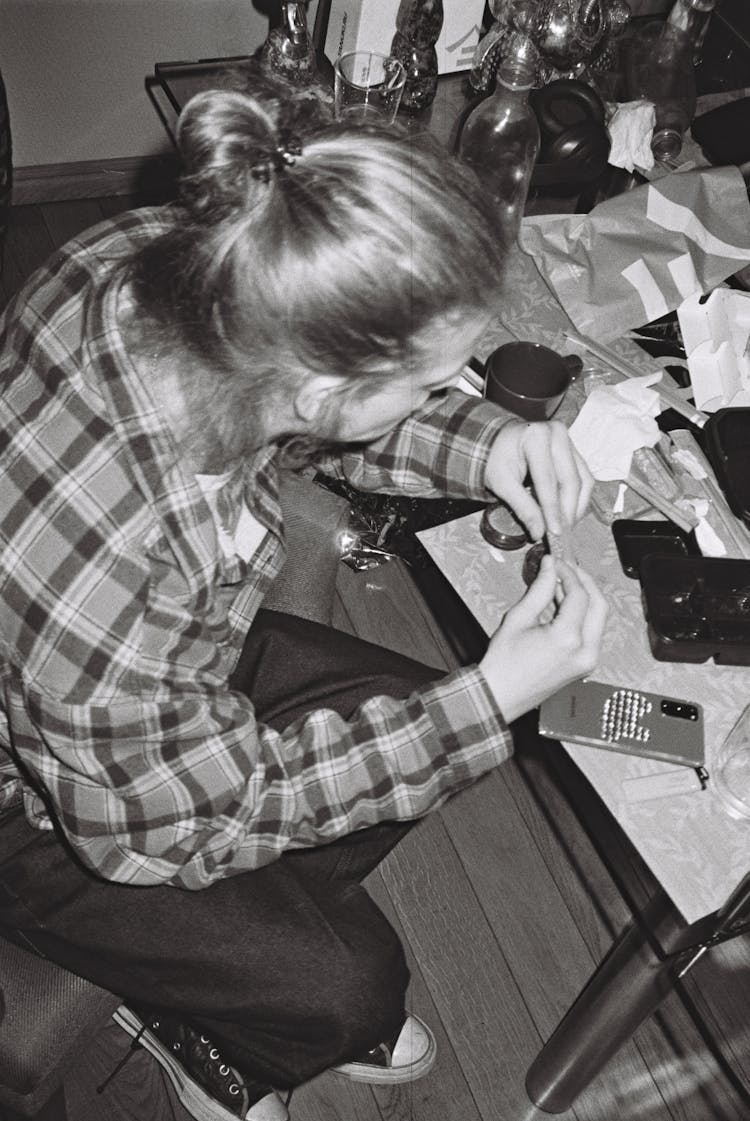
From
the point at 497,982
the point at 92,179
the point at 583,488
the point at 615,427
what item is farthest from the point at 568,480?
the point at 92,179

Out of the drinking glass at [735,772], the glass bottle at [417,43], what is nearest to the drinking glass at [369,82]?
the glass bottle at [417,43]

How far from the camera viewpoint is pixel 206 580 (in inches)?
35.1

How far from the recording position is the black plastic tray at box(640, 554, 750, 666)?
107cm

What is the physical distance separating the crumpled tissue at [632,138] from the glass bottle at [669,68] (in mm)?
59

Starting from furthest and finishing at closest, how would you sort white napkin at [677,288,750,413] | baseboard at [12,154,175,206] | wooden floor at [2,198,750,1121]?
baseboard at [12,154,175,206] < wooden floor at [2,198,750,1121] < white napkin at [677,288,750,413]

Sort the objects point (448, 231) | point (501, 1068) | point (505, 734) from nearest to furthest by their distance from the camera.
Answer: point (448, 231) < point (505, 734) < point (501, 1068)

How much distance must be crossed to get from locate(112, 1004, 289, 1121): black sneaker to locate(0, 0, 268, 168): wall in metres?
2.03

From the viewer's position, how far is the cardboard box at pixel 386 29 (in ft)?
5.21

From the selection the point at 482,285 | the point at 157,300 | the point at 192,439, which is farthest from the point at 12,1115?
the point at 482,285

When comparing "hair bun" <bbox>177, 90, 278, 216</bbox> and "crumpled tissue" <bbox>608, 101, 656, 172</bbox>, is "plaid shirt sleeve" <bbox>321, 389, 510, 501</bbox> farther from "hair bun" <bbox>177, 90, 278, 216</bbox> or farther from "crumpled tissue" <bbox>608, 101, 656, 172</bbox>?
"crumpled tissue" <bbox>608, 101, 656, 172</bbox>

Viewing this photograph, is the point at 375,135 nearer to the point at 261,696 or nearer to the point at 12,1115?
the point at 261,696

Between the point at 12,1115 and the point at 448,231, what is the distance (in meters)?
1.17

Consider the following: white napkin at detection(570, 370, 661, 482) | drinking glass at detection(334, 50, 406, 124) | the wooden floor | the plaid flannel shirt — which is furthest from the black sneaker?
drinking glass at detection(334, 50, 406, 124)

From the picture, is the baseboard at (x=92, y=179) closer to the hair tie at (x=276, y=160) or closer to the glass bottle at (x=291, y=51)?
the glass bottle at (x=291, y=51)
